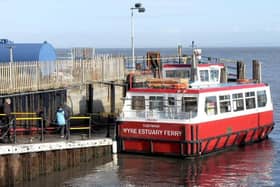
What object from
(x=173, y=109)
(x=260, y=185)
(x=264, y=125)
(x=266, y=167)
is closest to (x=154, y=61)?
(x=264, y=125)

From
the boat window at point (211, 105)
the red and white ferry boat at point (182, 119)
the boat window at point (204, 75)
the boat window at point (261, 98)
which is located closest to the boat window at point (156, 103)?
the red and white ferry boat at point (182, 119)

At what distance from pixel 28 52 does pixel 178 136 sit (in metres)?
13.5

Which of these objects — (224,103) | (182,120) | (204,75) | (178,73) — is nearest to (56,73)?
(178,73)

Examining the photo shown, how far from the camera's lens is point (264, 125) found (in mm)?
39500

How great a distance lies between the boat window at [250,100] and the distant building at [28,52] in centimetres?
1315

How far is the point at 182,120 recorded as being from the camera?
32.8 m

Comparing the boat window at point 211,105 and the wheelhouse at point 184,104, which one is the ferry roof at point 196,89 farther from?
the boat window at point 211,105

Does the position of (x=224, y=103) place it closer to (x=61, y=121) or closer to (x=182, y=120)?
(x=182, y=120)

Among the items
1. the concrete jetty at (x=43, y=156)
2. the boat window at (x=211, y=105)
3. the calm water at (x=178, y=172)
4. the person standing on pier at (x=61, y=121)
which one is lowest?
the calm water at (x=178, y=172)

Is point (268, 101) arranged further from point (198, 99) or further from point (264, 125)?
point (198, 99)

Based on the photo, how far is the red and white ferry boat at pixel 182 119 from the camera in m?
32.9

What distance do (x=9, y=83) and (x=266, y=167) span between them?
13.5m

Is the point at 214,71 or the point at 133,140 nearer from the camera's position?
the point at 133,140

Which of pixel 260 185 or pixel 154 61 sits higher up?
pixel 154 61
